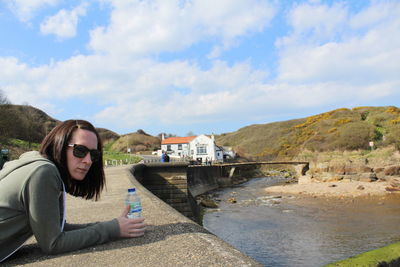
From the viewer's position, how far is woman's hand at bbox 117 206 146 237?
333cm

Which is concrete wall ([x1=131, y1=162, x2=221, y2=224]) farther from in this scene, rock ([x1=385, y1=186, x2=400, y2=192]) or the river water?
rock ([x1=385, y1=186, x2=400, y2=192])

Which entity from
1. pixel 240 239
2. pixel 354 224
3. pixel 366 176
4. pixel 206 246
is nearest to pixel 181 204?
pixel 240 239

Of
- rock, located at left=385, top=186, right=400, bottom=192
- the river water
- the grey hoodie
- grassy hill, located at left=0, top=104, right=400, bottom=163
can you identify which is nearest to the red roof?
grassy hill, located at left=0, top=104, right=400, bottom=163

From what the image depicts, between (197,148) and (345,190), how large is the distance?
3637 cm

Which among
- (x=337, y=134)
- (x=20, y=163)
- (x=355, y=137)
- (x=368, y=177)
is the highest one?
(x=337, y=134)

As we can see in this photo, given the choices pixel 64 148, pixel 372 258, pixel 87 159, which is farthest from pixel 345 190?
pixel 64 148

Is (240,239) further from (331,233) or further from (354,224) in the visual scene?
(354,224)

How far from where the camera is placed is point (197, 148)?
64188mm

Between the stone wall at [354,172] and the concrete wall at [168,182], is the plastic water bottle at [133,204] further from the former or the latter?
the stone wall at [354,172]

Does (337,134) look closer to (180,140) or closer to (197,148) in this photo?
(197,148)

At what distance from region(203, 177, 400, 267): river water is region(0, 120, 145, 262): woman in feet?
30.9

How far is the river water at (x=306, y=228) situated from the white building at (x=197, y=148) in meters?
36.4

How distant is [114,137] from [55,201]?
8629cm

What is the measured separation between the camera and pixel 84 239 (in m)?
3.08
